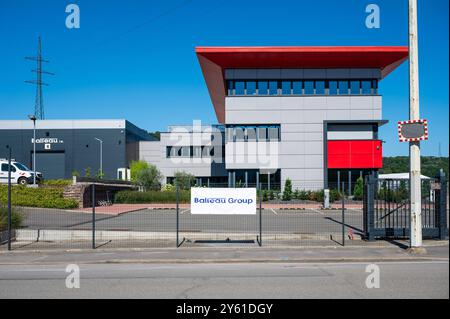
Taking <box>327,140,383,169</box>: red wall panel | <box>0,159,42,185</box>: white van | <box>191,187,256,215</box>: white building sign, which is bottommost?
<box>191,187,256,215</box>: white building sign

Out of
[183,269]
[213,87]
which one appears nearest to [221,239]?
[183,269]

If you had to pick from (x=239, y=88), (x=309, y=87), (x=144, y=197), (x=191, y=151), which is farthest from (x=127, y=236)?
(x=191, y=151)

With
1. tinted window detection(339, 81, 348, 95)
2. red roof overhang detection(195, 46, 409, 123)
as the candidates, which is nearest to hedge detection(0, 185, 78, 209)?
red roof overhang detection(195, 46, 409, 123)

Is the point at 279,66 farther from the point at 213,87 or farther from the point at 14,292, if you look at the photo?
the point at 14,292

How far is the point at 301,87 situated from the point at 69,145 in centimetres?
4060

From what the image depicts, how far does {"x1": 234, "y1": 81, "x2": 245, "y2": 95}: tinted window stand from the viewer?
41.7 m

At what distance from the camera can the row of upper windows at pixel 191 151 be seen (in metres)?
60.0

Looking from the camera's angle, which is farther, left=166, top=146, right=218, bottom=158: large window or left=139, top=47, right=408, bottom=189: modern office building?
left=166, top=146, right=218, bottom=158: large window

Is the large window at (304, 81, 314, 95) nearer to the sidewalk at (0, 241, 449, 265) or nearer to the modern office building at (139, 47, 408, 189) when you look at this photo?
the modern office building at (139, 47, 408, 189)

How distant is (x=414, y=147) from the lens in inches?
523

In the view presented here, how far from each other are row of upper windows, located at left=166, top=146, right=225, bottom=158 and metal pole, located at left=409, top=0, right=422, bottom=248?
46.7 metres

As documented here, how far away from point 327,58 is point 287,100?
530 centimetres

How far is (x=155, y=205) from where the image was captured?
3412cm

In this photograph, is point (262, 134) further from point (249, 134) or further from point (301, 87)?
point (301, 87)
